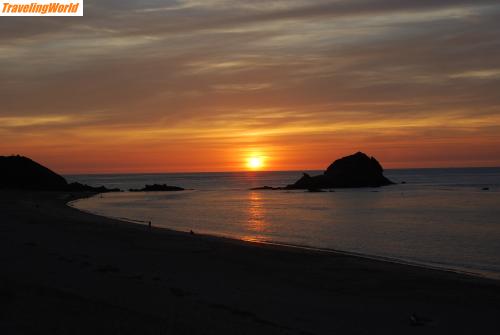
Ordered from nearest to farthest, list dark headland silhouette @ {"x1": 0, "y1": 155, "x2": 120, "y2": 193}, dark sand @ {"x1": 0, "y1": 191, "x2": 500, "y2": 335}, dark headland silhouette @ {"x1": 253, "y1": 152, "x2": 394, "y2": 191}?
dark sand @ {"x1": 0, "y1": 191, "x2": 500, "y2": 335} → dark headland silhouette @ {"x1": 0, "y1": 155, "x2": 120, "y2": 193} → dark headland silhouette @ {"x1": 253, "y1": 152, "x2": 394, "y2": 191}

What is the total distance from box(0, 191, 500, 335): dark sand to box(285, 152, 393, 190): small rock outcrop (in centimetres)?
12130

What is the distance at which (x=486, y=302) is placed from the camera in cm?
1672

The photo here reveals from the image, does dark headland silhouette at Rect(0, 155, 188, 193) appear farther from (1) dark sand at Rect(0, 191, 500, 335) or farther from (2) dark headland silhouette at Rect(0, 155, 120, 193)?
(1) dark sand at Rect(0, 191, 500, 335)

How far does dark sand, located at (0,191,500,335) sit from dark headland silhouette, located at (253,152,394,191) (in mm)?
121121

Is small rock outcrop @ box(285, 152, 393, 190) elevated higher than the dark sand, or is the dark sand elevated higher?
small rock outcrop @ box(285, 152, 393, 190)

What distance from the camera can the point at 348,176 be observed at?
490 feet

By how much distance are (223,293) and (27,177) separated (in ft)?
365

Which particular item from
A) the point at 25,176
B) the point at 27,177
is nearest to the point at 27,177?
the point at 27,177

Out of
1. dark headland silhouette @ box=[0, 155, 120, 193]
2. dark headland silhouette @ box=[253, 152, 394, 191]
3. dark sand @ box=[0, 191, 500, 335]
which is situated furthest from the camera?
dark headland silhouette @ box=[253, 152, 394, 191]

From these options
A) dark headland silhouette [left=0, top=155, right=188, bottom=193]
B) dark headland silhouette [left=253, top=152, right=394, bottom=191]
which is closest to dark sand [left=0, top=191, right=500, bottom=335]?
dark headland silhouette [left=0, top=155, right=188, bottom=193]

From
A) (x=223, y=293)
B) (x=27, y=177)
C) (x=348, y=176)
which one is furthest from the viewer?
(x=348, y=176)

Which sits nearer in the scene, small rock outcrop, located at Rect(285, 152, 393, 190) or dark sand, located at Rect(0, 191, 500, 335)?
dark sand, located at Rect(0, 191, 500, 335)

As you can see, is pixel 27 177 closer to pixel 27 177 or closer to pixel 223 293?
pixel 27 177

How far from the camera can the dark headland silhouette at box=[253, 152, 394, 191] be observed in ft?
486
